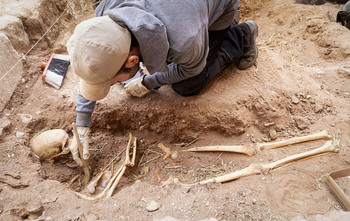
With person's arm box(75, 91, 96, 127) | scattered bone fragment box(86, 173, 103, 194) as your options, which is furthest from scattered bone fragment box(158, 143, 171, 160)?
person's arm box(75, 91, 96, 127)

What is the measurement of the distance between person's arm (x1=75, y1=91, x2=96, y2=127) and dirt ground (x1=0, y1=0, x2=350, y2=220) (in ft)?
1.13

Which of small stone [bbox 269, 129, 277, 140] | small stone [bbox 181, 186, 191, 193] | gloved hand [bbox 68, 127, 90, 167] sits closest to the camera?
small stone [bbox 181, 186, 191, 193]

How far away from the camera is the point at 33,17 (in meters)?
2.85

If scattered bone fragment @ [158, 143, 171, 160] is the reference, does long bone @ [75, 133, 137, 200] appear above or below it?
above

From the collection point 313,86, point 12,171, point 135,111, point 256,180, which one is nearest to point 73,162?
point 12,171

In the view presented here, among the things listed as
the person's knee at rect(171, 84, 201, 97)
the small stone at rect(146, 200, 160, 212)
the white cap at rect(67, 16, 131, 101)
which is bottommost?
the small stone at rect(146, 200, 160, 212)

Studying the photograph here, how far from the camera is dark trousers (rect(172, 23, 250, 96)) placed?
7.14 ft

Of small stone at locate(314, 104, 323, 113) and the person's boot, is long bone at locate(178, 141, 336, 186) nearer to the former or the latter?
small stone at locate(314, 104, 323, 113)

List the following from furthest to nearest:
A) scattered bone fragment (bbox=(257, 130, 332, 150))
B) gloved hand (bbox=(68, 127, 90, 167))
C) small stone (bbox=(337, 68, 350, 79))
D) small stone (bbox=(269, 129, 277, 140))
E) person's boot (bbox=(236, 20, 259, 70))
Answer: small stone (bbox=(337, 68, 350, 79)), person's boot (bbox=(236, 20, 259, 70)), small stone (bbox=(269, 129, 277, 140)), gloved hand (bbox=(68, 127, 90, 167)), scattered bone fragment (bbox=(257, 130, 332, 150))

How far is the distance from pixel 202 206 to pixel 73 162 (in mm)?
1431

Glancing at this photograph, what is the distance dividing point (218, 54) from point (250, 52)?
42 cm

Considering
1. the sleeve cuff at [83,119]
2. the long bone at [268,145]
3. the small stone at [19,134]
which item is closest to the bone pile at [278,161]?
the long bone at [268,145]

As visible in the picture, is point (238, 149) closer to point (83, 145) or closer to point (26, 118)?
point (83, 145)

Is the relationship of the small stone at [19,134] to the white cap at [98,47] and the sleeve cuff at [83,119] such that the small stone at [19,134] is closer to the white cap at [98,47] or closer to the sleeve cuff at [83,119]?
the sleeve cuff at [83,119]
